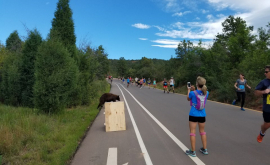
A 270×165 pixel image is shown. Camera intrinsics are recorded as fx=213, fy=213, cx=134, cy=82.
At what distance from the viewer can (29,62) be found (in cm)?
1321

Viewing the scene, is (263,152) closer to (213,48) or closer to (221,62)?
(221,62)

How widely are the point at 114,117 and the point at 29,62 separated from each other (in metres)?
8.52

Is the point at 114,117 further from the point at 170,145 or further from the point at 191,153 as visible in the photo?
the point at 191,153

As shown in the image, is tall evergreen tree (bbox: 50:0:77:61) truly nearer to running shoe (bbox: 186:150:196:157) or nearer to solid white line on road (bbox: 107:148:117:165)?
solid white line on road (bbox: 107:148:117:165)

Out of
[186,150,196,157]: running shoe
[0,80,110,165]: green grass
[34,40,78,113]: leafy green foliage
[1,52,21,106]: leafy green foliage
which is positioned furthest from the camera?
[1,52,21,106]: leafy green foliage

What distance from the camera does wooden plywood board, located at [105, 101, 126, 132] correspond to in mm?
7465

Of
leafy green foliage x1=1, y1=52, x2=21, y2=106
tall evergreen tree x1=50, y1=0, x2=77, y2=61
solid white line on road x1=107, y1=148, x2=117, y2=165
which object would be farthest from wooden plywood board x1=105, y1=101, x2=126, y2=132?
leafy green foliage x1=1, y1=52, x2=21, y2=106

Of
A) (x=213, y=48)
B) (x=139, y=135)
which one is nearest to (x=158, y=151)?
(x=139, y=135)

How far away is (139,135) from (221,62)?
23068mm

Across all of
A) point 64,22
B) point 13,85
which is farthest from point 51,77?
point 13,85

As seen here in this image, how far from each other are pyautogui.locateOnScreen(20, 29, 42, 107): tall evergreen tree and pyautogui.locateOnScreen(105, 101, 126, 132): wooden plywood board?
750cm

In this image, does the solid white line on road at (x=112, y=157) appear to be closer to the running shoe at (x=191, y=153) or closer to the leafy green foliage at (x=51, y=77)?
the running shoe at (x=191, y=153)

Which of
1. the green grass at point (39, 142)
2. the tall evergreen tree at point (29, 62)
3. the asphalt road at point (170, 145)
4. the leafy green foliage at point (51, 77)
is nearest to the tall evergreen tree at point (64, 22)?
the tall evergreen tree at point (29, 62)

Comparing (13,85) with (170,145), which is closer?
(170,145)
